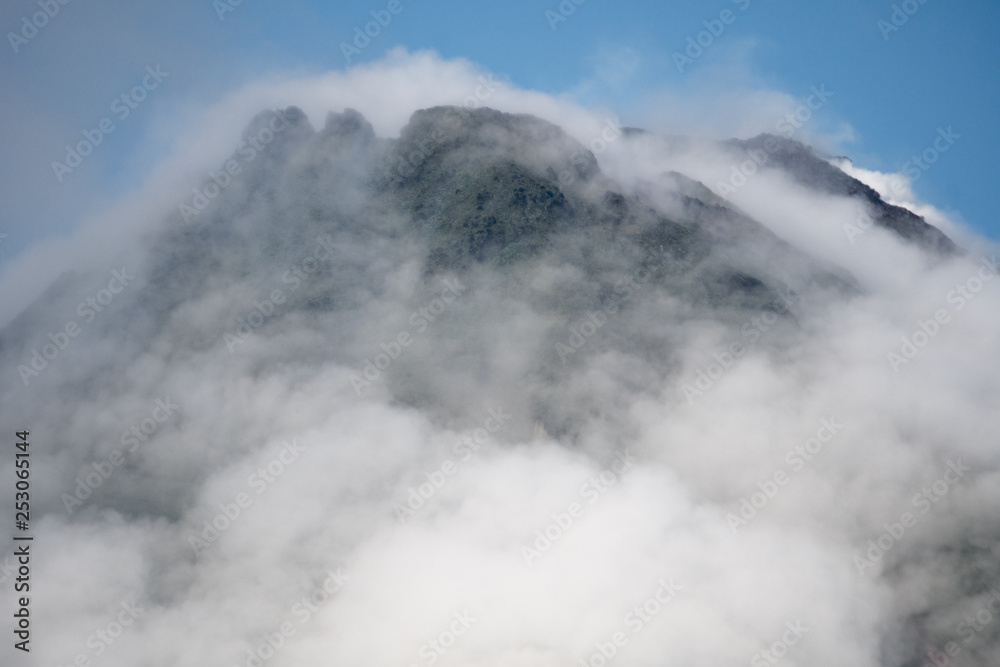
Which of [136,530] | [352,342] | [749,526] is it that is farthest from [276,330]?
[749,526]


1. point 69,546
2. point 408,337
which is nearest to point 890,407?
point 408,337

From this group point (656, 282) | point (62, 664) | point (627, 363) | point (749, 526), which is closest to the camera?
point (62, 664)

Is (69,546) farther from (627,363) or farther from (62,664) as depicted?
(627,363)

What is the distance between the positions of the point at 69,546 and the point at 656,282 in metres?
140

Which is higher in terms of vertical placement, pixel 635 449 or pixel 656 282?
pixel 656 282

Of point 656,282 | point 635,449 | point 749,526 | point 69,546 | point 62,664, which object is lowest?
point 62,664

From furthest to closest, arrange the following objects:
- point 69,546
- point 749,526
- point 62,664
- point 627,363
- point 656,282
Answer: point 656,282
point 627,363
point 749,526
point 69,546
point 62,664

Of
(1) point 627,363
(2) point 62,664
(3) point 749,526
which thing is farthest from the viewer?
(1) point 627,363

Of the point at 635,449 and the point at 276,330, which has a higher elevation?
the point at 276,330

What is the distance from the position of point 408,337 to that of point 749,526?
88692 mm

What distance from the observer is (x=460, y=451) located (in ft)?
525

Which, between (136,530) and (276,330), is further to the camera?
(276,330)

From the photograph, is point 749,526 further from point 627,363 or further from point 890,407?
point 890,407

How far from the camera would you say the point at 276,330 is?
188125 mm
